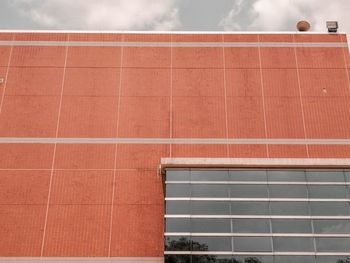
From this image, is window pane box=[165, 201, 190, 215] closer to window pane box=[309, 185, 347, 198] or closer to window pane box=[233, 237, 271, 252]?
window pane box=[233, 237, 271, 252]

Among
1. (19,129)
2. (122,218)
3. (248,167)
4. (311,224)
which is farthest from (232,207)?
(19,129)

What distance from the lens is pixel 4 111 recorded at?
106 feet

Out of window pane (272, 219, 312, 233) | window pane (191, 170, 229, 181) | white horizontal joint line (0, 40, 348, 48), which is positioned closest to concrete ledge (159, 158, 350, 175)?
window pane (191, 170, 229, 181)

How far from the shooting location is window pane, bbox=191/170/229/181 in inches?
1046

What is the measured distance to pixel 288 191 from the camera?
26.0 meters

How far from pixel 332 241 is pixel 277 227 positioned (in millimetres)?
3310

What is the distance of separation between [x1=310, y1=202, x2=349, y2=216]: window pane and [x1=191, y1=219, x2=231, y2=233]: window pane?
538cm

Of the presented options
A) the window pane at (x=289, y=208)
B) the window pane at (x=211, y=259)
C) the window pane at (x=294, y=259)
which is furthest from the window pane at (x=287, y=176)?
the window pane at (x=211, y=259)

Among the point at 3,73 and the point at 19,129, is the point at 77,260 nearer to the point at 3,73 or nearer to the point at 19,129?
the point at 19,129

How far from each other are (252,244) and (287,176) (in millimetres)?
5010

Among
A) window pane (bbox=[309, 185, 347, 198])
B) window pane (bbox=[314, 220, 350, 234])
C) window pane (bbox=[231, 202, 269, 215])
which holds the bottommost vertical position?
window pane (bbox=[314, 220, 350, 234])

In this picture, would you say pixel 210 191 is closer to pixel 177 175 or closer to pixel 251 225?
pixel 177 175

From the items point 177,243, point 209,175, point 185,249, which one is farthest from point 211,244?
point 209,175

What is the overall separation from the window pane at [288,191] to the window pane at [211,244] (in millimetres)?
4133
